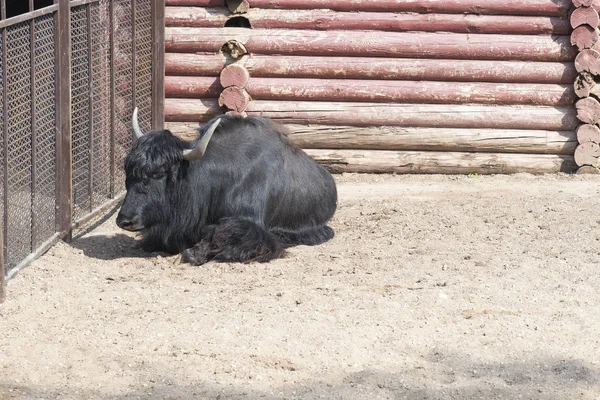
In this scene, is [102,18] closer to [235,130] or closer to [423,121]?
[235,130]

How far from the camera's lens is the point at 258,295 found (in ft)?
22.8

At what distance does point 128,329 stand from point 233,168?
7.98 feet

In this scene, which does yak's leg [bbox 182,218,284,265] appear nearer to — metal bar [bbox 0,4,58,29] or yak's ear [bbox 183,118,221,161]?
yak's ear [bbox 183,118,221,161]

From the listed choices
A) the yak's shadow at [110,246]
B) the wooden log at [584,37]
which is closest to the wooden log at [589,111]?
the wooden log at [584,37]

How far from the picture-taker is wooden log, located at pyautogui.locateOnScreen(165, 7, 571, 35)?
1125 cm

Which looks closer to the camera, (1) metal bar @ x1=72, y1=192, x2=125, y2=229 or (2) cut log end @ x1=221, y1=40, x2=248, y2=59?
(1) metal bar @ x1=72, y1=192, x2=125, y2=229

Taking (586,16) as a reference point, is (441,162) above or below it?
below

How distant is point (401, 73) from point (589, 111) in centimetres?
206

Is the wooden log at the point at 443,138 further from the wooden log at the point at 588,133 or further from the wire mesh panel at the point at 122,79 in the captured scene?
the wire mesh panel at the point at 122,79

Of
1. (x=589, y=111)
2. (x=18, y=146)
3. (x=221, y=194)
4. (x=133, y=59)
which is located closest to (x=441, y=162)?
(x=589, y=111)

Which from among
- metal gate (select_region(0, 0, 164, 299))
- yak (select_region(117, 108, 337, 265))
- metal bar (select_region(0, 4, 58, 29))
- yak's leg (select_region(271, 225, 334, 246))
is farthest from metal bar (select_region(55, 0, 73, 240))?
yak's leg (select_region(271, 225, 334, 246))

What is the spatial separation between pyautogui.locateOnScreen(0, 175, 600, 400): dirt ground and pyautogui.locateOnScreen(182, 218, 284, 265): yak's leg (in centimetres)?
11

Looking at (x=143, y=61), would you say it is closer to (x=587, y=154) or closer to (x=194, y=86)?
(x=194, y=86)

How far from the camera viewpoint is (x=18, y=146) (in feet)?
23.4
